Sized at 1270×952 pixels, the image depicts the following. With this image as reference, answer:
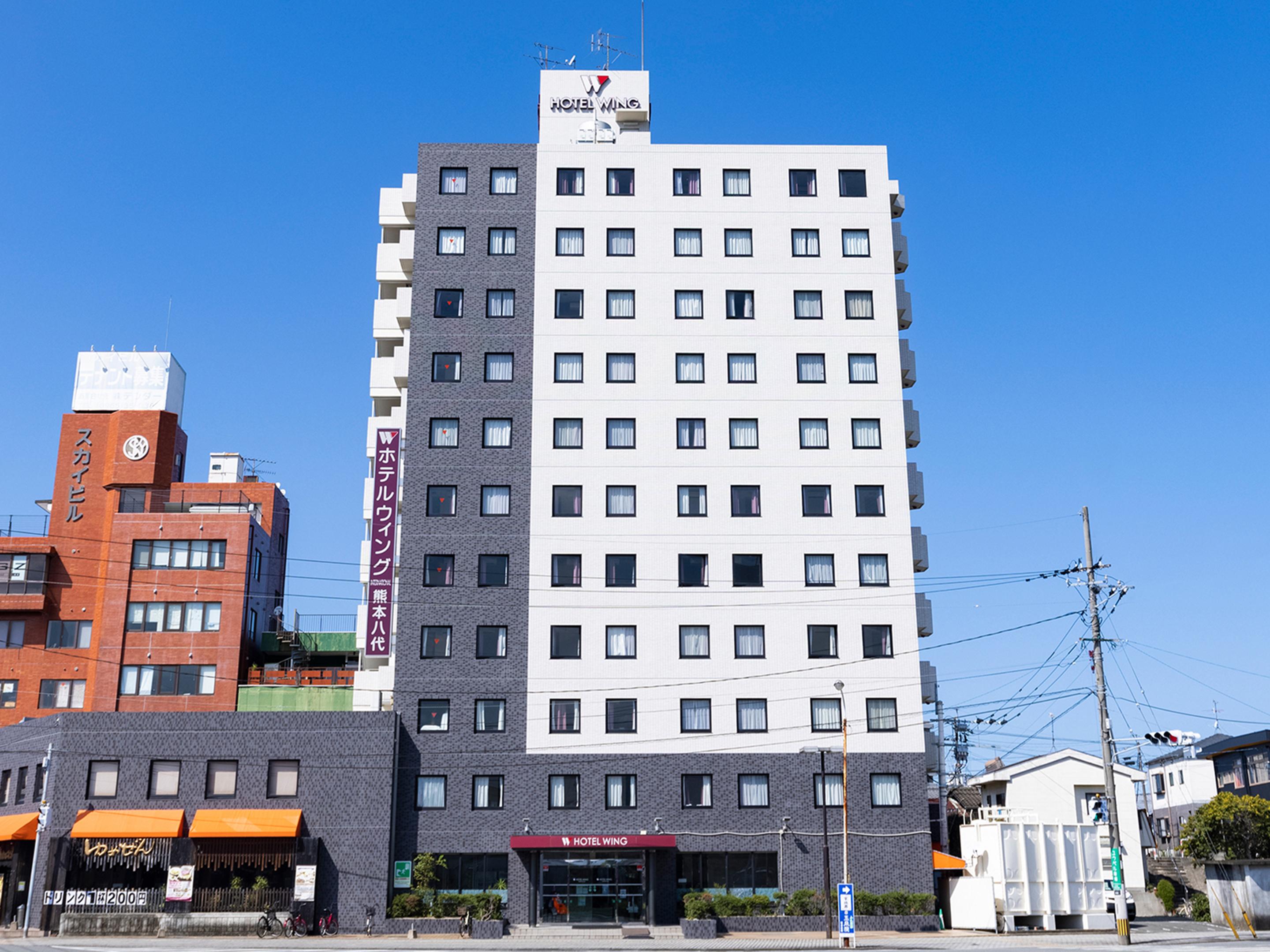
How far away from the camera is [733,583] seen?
208 ft

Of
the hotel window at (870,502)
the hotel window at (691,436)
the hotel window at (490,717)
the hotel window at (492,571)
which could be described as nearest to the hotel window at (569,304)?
the hotel window at (691,436)

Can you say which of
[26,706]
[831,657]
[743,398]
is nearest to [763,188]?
[743,398]

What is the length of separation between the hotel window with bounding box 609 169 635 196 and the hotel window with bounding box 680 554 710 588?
819 inches

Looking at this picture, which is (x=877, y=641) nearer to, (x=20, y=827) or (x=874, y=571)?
(x=874, y=571)

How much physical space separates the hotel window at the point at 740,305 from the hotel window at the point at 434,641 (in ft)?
73.6

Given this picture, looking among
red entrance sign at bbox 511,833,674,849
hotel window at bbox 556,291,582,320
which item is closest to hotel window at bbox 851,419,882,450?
hotel window at bbox 556,291,582,320

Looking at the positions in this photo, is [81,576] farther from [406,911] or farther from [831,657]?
[831,657]

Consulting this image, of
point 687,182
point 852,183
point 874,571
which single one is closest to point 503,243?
point 687,182

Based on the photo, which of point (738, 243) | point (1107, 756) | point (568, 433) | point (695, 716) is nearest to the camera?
point (1107, 756)

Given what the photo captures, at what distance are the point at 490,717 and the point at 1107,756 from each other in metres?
28.2

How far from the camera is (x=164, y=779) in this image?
56875mm

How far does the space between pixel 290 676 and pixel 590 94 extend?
3946 cm

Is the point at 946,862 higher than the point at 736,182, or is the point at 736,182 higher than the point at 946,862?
the point at 736,182

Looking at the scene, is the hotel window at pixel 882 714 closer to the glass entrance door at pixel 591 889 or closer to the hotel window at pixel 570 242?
the glass entrance door at pixel 591 889
